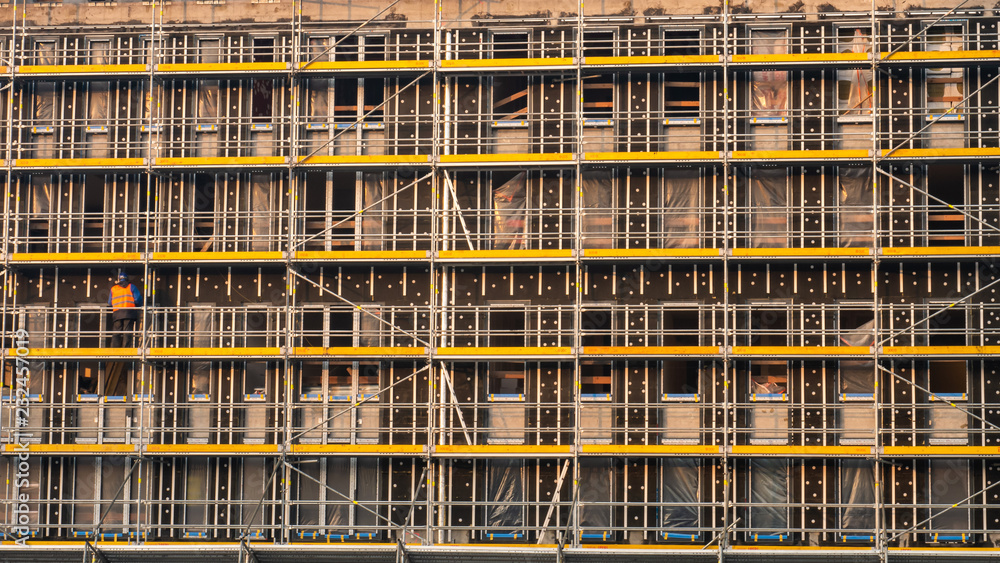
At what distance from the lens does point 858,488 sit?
2420 cm

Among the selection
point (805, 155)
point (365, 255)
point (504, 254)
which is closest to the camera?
point (805, 155)

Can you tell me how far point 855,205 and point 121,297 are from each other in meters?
16.8

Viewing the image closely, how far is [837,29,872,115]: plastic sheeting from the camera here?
985 inches

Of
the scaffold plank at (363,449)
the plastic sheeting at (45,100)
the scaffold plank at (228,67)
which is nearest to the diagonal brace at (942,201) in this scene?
the scaffold plank at (363,449)

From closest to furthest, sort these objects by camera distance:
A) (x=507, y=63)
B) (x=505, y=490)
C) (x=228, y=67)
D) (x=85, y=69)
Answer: (x=505, y=490)
(x=507, y=63)
(x=228, y=67)
(x=85, y=69)

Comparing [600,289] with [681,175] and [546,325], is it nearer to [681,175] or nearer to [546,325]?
[546,325]

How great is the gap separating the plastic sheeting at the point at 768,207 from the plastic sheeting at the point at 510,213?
17.0ft

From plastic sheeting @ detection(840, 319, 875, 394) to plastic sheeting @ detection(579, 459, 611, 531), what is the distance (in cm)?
558

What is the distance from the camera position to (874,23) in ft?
80.4

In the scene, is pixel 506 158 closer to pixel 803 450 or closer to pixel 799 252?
pixel 799 252

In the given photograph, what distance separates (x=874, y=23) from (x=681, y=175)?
213 inches

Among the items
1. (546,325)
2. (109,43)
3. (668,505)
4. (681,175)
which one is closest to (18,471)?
(109,43)

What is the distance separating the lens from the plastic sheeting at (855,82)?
2503 centimetres

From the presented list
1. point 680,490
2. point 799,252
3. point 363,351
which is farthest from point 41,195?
point 799,252
